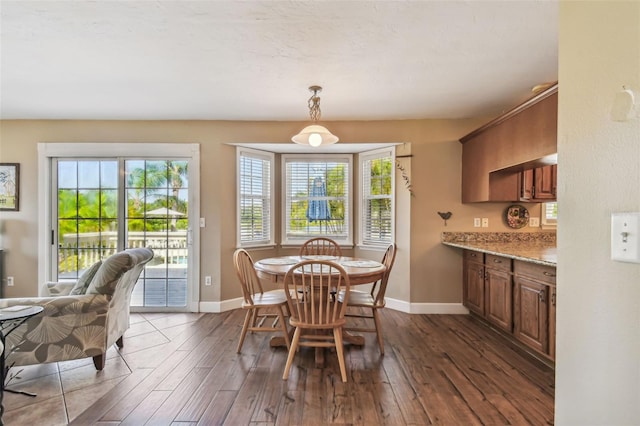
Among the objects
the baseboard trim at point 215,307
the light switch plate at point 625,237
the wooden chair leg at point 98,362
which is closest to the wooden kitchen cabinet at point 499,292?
the light switch plate at point 625,237

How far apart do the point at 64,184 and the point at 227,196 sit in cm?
209

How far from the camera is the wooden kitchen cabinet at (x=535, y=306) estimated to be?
224 centimetres

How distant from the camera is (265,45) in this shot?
2.19 metres

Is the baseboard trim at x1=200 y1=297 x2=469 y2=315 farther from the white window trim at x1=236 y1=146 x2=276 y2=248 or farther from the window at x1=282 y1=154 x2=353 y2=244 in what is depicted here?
the window at x1=282 y1=154 x2=353 y2=244

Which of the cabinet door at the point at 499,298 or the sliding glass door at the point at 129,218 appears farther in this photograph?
the sliding glass door at the point at 129,218

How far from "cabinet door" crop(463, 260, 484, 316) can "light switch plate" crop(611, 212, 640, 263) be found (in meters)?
2.83

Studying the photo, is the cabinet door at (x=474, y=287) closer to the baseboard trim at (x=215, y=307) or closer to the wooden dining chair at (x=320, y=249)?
the wooden dining chair at (x=320, y=249)

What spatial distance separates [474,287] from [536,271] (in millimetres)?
1108

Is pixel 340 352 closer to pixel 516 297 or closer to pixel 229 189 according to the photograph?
pixel 516 297

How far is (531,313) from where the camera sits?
245cm

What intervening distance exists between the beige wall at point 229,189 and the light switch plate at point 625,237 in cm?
317

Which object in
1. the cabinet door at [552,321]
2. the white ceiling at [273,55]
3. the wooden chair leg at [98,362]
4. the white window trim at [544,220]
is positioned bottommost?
the wooden chair leg at [98,362]

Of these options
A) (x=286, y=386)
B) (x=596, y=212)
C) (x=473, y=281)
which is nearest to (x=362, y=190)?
(x=473, y=281)

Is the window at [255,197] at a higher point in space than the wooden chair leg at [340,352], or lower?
higher
